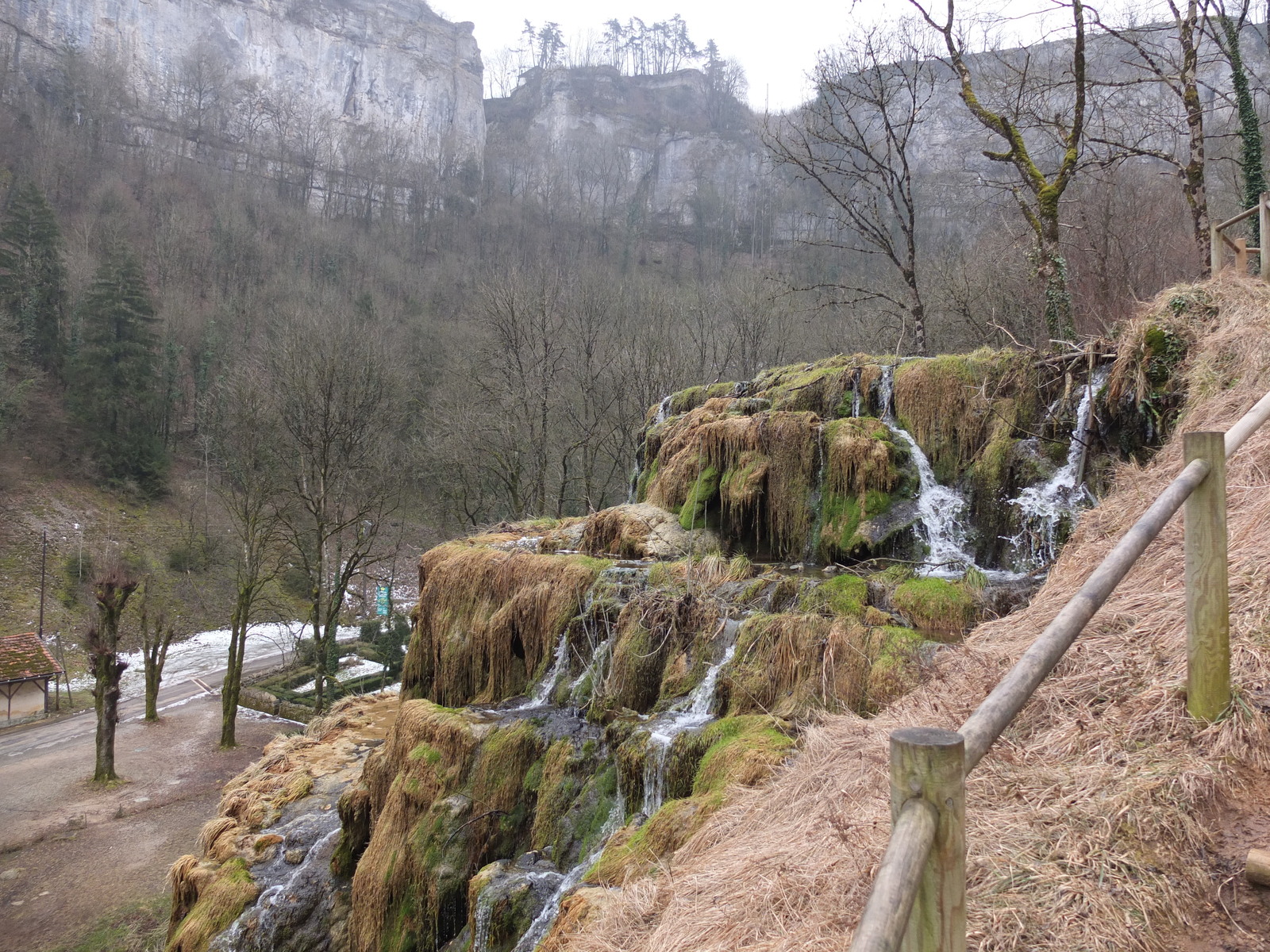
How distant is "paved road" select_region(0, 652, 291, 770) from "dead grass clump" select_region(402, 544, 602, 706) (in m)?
13.7

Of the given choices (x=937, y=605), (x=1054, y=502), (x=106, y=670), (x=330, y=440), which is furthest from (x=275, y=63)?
(x=937, y=605)

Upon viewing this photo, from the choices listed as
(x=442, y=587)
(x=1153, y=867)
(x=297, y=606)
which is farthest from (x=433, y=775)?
(x=297, y=606)

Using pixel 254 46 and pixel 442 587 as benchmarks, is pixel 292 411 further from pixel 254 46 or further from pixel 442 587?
pixel 254 46

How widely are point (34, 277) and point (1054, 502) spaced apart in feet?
136

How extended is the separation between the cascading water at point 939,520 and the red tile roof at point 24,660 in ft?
76.0

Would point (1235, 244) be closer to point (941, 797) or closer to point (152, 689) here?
point (941, 797)

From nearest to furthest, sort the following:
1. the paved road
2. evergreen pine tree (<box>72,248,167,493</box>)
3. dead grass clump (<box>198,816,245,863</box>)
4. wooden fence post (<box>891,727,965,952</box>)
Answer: wooden fence post (<box>891,727,965,952</box>)
dead grass clump (<box>198,816,245,863</box>)
the paved road
evergreen pine tree (<box>72,248,167,493</box>)

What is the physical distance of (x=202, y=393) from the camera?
34.1 meters

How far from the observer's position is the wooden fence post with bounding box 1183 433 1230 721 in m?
2.24

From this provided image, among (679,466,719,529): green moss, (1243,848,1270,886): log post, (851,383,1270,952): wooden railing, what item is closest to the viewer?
(851,383,1270,952): wooden railing

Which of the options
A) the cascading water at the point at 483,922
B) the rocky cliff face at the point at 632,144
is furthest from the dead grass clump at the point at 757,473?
the rocky cliff face at the point at 632,144

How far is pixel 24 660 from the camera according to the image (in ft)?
66.1

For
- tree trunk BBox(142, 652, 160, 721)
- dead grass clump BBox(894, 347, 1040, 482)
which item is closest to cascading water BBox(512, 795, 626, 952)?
dead grass clump BBox(894, 347, 1040, 482)

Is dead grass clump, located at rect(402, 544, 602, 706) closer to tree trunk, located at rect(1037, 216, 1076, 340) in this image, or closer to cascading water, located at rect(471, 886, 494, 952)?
cascading water, located at rect(471, 886, 494, 952)
